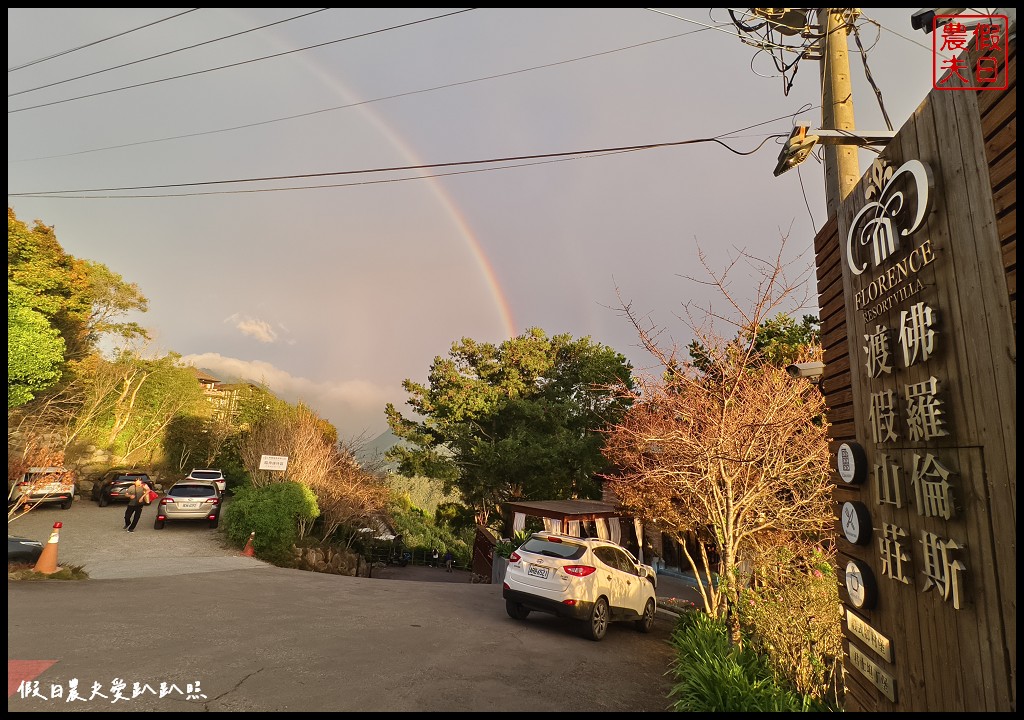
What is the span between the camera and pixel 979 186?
3.01 m

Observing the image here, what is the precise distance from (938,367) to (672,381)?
6601 mm

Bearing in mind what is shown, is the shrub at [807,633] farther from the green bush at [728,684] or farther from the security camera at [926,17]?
the security camera at [926,17]

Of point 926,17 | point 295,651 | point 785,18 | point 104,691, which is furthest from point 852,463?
point 104,691

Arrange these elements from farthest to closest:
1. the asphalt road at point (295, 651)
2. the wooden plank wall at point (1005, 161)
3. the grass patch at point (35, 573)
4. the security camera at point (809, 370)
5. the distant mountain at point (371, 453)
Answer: the distant mountain at point (371, 453) < the grass patch at point (35, 573) < the security camera at point (809, 370) < the asphalt road at point (295, 651) < the wooden plank wall at point (1005, 161)

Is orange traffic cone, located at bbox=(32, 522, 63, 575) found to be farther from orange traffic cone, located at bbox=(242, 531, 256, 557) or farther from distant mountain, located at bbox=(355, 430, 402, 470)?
distant mountain, located at bbox=(355, 430, 402, 470)

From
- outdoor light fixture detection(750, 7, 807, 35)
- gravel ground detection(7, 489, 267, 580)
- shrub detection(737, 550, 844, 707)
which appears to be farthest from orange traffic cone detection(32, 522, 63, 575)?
outdoor light fixture detection(750, 7, 807, 35)

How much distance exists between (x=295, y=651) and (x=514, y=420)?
21134 mm

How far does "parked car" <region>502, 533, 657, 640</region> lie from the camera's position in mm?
8344

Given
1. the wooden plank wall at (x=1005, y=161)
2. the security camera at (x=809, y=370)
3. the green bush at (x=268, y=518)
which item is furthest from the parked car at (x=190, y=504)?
the wooden plank wall at (x=1005, y=161)

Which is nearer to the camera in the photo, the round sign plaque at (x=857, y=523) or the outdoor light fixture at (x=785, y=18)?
the round sign plaque at (x=857, y=523)

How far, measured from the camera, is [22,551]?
9820 millimetres

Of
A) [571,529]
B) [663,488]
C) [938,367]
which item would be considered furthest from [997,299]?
[571,529]

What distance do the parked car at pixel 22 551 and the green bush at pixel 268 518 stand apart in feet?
17.7

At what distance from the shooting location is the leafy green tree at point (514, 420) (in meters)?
24.9
